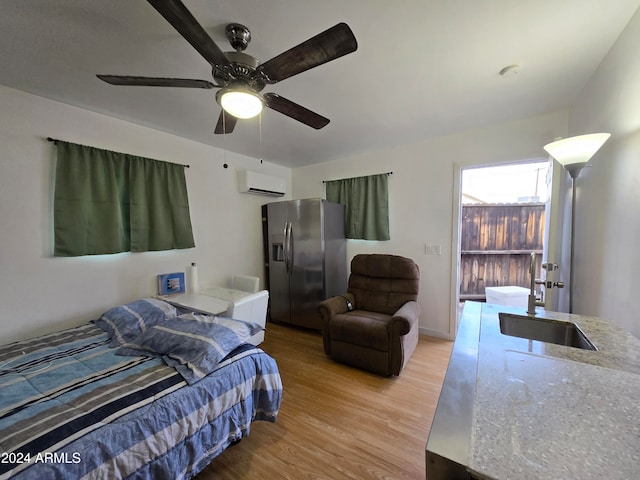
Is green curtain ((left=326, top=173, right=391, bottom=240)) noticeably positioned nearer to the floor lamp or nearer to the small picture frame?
the floor lamp

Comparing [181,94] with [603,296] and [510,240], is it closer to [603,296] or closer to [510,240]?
[603,296]

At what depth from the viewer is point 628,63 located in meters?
1.32

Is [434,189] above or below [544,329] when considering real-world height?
above

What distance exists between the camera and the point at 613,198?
1.42 meters

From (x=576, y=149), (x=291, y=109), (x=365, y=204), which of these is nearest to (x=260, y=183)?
(x=365, y=204)

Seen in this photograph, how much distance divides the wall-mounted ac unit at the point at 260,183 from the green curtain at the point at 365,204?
868 mm

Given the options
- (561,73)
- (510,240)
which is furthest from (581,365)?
(510,240)

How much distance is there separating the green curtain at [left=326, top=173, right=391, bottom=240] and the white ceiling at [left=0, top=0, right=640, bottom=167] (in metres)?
1.06

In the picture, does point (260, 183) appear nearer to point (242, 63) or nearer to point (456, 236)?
point (242, 63)

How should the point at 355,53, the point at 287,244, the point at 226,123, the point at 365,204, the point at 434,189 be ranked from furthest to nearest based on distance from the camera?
the point at 365,204 → the point at 287,244 → the point at 434,189 → the point at 226,123 → the point at 355,53

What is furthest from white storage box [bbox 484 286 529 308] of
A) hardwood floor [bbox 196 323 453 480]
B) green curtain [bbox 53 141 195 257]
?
green curtain [bbox 53 141 195 257]

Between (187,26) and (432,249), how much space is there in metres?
3.09

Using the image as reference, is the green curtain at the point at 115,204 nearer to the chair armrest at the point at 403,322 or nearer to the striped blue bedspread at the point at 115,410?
the striped blue bedspread at the point at 115,410

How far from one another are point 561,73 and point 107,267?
4.17 meters
